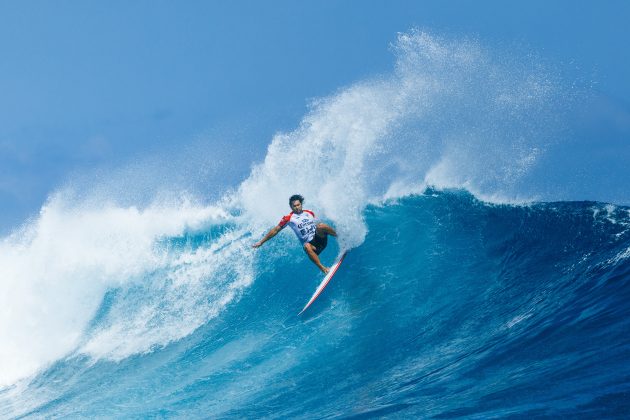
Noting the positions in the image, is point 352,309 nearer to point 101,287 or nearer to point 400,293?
point 400,293

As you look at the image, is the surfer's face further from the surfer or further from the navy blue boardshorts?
the navy blue boardshorts

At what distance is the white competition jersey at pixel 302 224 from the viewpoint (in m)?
8.09

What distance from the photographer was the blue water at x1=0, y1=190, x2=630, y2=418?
189 inches

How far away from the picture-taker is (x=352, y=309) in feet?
26.2

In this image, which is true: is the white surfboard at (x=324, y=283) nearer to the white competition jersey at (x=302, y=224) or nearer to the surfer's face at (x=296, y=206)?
the white competition jersey at (x=302, y=224)

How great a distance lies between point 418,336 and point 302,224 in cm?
252

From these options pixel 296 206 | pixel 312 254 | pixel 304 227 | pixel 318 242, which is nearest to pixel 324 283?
pixel 318 242

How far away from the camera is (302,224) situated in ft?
26.6

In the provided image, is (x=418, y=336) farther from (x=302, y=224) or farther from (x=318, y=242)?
(x=302, y=224)

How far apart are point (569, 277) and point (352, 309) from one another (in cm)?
313

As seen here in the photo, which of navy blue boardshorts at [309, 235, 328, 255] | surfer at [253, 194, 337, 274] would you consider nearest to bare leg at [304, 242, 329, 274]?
surfer at [253, 194, 337, 274]

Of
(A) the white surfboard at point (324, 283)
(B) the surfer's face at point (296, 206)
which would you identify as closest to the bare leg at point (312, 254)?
(B) the surfer's face at point (296, 206)

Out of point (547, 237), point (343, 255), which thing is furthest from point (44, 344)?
point (547, 237)

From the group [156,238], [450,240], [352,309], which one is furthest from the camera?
[156,238]
